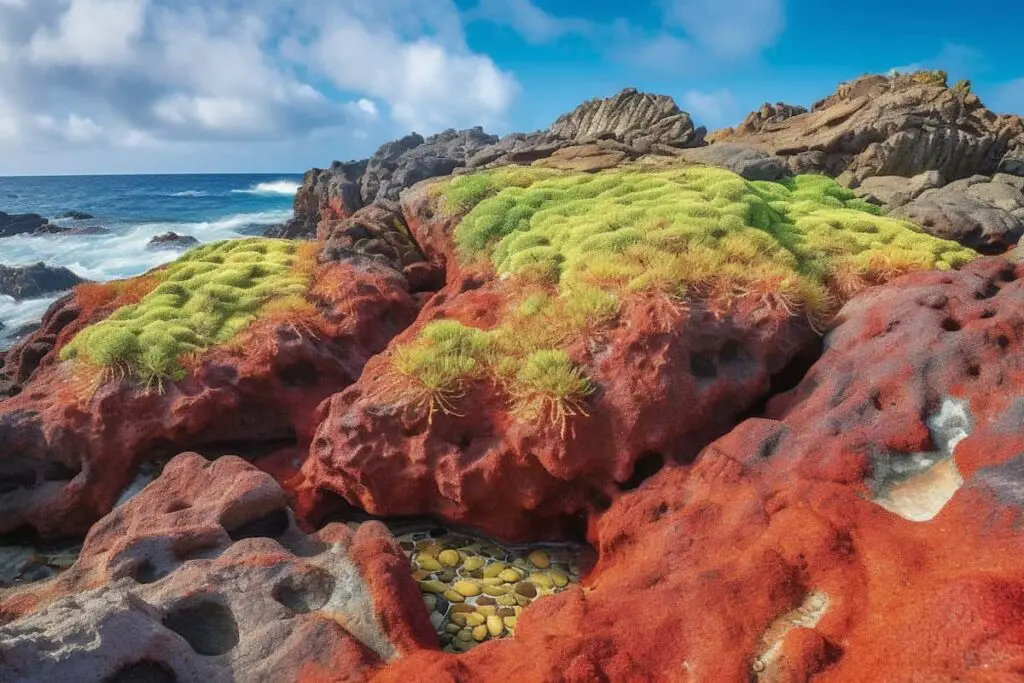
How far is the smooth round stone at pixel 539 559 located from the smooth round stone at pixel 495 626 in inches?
34.9

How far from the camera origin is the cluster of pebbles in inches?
233

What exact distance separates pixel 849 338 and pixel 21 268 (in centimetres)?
3246

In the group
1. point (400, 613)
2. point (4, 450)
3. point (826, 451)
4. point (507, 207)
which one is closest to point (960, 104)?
point (507, 207)

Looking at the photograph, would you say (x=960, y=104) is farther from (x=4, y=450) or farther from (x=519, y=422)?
(x=4, y=450)

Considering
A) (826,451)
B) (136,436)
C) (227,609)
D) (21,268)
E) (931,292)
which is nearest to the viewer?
(227,609)

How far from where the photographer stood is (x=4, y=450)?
8312mm

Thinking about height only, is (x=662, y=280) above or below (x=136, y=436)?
above

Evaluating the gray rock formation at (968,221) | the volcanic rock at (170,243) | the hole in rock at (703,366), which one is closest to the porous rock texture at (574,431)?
the hole in rock at (703,366)

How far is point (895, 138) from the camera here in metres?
19.7

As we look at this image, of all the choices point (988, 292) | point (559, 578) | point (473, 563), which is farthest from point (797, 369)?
point (473, 563)

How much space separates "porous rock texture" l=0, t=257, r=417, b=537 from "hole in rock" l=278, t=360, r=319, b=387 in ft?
0.05

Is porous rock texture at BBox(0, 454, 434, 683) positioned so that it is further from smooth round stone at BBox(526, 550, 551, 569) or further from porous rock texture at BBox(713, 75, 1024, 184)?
porous rock texture at BBox(713, 75, 1024, 184)

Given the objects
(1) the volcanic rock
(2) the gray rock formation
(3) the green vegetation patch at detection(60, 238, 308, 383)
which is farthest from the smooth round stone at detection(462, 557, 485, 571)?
(1) the volcanic rock

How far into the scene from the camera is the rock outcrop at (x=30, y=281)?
26828 millimetres
